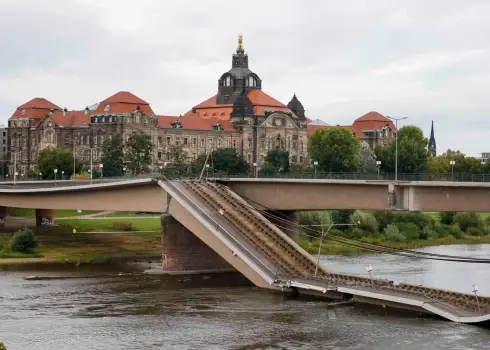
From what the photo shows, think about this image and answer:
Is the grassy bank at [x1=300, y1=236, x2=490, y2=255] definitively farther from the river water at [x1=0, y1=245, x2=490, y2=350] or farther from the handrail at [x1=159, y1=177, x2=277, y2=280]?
the river water at [x1=0, y1=245, x2=490, y2=350]

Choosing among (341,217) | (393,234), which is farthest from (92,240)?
(393,234)

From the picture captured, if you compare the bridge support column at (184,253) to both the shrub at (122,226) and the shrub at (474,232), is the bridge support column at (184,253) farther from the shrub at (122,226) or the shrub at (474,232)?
the shrub at (474,232)

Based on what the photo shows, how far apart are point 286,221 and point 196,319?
2701 centimetres

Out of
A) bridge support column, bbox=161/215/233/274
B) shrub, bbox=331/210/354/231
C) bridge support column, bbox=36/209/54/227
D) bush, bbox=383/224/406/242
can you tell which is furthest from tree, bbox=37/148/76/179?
bridge support column, bbox=161/215/233/274

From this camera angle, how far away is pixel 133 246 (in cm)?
10750

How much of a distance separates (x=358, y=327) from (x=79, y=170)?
133 m

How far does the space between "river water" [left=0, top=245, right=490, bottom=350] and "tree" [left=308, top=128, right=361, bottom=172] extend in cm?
10182

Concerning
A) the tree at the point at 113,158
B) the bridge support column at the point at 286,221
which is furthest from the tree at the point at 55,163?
the bridge support column at the point at 286,221

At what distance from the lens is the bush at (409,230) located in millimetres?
123000

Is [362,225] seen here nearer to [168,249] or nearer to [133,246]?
[133,246]

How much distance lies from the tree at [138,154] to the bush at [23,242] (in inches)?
3088

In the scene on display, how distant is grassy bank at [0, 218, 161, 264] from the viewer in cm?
9900

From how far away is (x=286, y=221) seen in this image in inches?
3438

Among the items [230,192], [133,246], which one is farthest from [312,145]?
[230,192]
